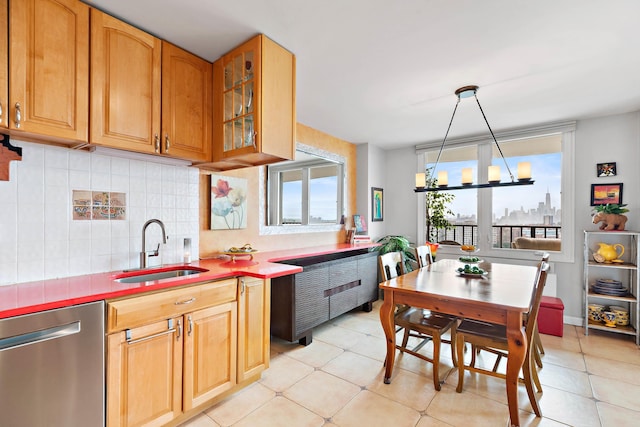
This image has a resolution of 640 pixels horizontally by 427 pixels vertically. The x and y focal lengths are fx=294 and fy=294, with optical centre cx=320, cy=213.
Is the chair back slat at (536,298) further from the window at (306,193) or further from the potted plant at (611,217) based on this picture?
the window at (306,193)

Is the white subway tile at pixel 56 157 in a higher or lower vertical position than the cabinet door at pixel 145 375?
higher

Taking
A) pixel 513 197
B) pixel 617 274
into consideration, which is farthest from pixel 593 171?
pixel 617 274

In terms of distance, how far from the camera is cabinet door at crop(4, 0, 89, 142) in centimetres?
145

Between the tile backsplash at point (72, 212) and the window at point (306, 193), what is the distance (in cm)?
116

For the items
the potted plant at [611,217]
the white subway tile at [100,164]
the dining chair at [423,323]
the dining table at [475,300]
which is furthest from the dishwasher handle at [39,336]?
the potted plant at [611,217]

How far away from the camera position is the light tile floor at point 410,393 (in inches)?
73.5

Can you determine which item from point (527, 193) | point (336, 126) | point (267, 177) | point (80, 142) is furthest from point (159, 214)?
point (527, 193)

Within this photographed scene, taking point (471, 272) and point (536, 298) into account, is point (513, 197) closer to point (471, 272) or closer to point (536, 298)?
point (471, 272)

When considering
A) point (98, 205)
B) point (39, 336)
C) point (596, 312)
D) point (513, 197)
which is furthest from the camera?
point (513, 197)

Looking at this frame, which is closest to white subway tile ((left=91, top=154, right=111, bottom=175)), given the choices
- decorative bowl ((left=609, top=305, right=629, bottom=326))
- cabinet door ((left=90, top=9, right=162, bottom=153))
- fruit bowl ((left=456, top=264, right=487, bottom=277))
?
cabinet door ((left=90, top=9, right=162, bottom=153))

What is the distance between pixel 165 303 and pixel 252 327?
2.24 feet

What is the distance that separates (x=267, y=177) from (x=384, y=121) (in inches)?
63.4

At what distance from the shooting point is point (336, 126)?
385 centimetres

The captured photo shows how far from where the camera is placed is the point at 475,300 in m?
1.90
